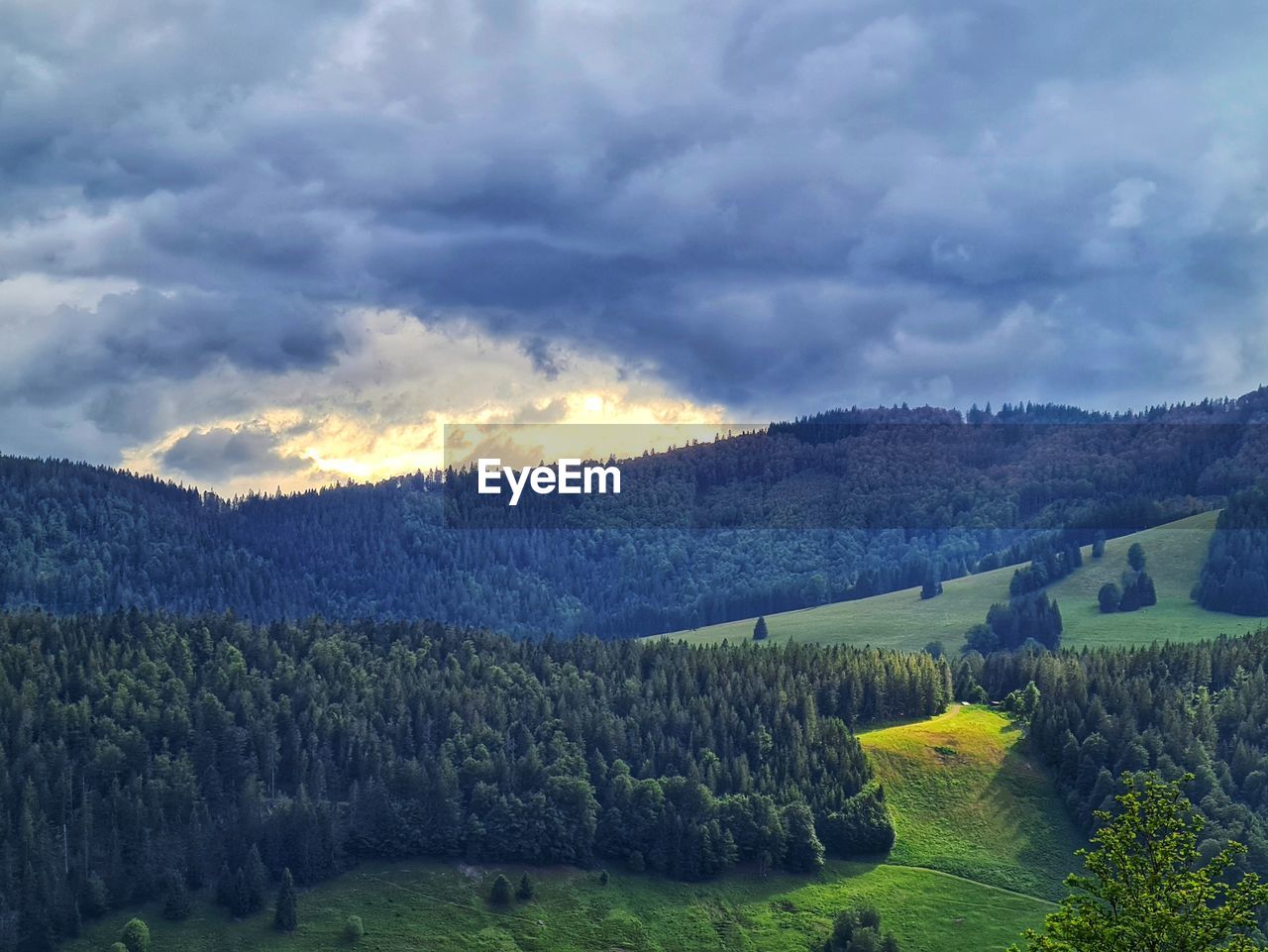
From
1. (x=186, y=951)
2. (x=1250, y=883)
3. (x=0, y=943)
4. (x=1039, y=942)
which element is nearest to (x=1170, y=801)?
(x=1250, y=883)

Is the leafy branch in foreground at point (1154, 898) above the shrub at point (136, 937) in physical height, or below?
above

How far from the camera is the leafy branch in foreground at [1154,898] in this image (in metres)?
66.6

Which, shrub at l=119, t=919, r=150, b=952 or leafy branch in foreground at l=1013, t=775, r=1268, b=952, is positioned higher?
leafy branch in foreground at l=1013, t=775, r=1268, b=952

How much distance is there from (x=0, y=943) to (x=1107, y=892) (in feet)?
559

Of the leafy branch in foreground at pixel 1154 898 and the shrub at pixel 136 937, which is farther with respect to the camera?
the shrub at pixel 136 937

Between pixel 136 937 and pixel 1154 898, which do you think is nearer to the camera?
pixel 1154 898

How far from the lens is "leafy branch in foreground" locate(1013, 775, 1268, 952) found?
66562 millimetres

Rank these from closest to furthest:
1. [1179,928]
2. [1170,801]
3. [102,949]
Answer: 1. [1179,928]
2. [1170,801]
3. [102,949]

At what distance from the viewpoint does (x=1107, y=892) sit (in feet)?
226

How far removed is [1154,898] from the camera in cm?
6844

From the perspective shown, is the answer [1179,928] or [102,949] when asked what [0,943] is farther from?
[1179,928]

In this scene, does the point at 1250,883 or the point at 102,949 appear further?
the point at 102,949

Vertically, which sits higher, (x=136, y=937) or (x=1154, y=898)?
(x=1154, y=898)

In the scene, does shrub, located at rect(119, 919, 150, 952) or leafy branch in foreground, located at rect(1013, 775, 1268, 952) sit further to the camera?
shrub, located at rect(119, 919, 150, 952)
